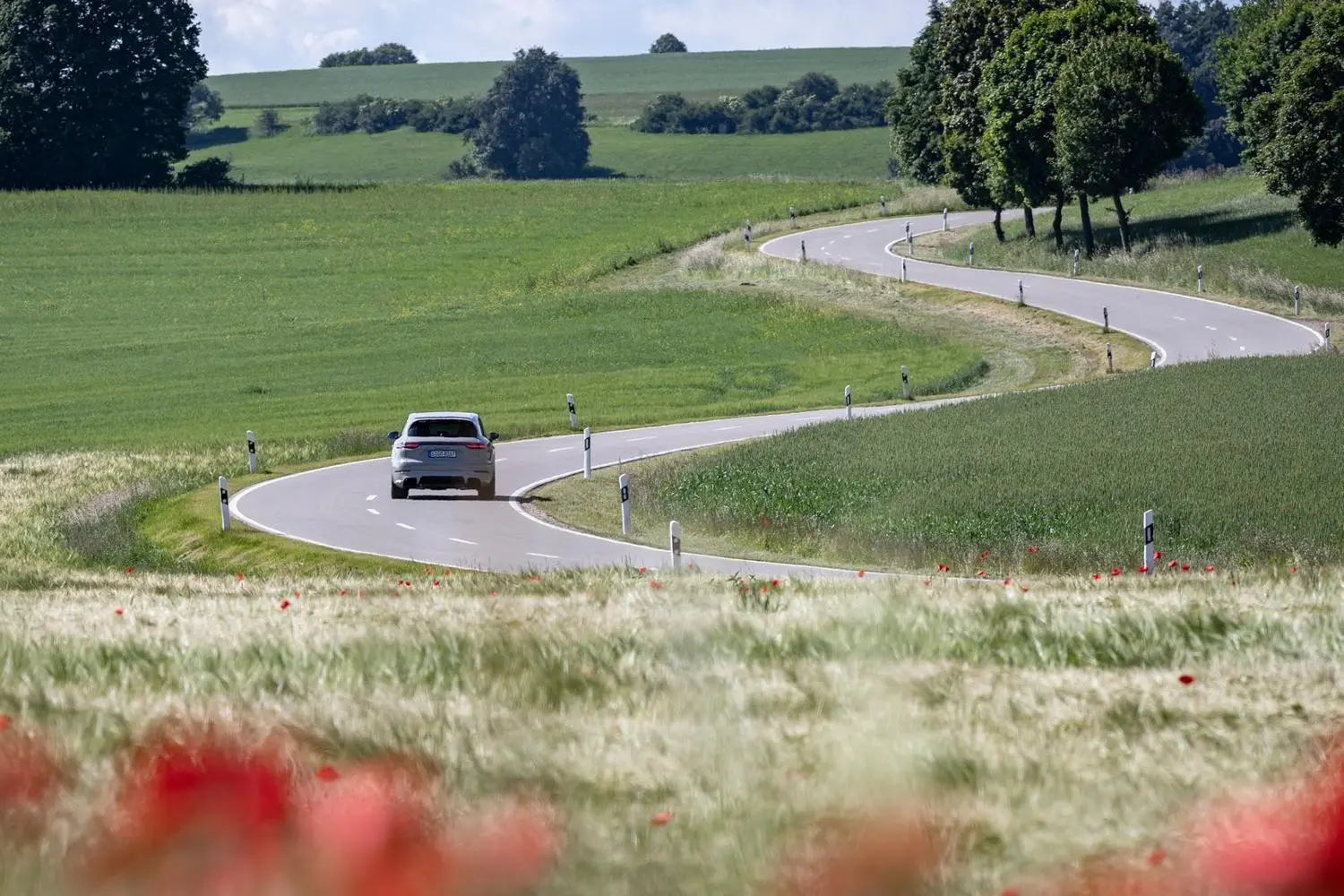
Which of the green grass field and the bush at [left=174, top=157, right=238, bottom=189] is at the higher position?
the bush at [left=174, top=157, right=238, bottom=189]

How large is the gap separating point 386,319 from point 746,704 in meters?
77.3

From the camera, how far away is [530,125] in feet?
579

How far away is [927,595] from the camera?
1036cm

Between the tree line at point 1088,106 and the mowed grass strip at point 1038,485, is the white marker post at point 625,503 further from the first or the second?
the tree line at point 1088,106

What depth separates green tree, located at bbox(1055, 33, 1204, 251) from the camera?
77625 mm

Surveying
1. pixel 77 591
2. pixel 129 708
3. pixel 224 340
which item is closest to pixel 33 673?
pixel 129 708

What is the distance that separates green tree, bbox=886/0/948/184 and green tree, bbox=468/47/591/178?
7348 cm

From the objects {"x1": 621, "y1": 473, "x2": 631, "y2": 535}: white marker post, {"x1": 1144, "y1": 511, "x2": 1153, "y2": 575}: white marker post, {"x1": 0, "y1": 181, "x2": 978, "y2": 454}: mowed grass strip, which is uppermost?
{"x1": 1144, "y1": 511, "x2": 1153, "y2": 575}: white marker post

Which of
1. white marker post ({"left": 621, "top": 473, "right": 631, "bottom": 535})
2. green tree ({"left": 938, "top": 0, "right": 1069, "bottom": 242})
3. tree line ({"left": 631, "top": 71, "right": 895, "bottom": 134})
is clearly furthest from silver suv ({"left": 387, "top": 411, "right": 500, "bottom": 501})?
tree line ({"left": 631, "top": 71, "right": 895, "bottom": 134})

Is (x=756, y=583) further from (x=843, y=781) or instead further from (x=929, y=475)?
(x=929, y=475)

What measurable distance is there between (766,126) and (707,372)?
13542 cm

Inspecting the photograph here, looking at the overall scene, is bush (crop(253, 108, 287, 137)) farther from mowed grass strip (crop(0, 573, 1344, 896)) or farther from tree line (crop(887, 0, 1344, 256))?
mowed grass strip (crop(0, 573, 1344, 896))

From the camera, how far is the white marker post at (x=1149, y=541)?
22356 mm

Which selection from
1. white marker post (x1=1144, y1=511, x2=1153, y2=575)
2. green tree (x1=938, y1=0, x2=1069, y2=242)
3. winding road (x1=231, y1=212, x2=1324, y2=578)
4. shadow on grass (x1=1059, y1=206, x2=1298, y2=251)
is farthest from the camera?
green tree (x1=938, y1=0, x2=1069, y2=242)
